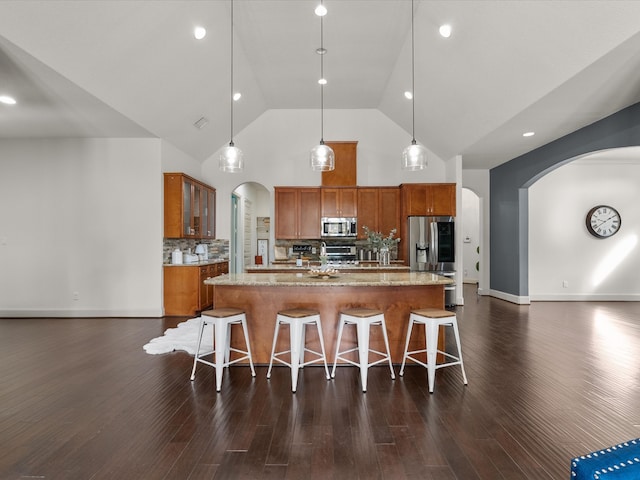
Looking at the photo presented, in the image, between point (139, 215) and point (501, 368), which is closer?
point (501, 368)

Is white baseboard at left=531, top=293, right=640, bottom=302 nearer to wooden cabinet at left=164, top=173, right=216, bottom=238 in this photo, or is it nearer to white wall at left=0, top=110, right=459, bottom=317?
wooden cabinet at left=164, top=173, right=216, bottom=238

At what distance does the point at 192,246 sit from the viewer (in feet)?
22.6

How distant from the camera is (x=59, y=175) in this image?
5.73m

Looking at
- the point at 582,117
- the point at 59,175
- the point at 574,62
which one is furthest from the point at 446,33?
the point at 59,175

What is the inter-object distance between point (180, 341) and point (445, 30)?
4.86 metres

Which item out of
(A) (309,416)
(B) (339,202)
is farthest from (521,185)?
(A) (309,416)

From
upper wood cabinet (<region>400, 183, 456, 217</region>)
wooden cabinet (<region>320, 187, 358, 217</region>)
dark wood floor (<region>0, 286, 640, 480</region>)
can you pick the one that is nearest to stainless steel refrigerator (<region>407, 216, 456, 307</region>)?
upper wood cabinet (<region>400, 183, 456, 217</region>)

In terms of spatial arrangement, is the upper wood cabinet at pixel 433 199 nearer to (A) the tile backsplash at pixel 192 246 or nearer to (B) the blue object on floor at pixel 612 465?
(A) the tile backsplash at pixel 192 246

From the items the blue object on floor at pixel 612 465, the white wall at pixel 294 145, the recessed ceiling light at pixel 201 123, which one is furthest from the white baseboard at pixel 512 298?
the recessed ceiling light at pixel 201 123

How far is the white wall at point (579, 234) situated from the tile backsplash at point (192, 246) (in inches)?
256

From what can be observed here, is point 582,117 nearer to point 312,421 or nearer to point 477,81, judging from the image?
point 477,81

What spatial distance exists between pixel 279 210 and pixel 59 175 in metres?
3.78

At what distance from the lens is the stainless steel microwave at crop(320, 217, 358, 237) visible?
7070 millimetres

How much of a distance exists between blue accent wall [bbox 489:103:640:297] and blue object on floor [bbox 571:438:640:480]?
14.7 feet
